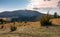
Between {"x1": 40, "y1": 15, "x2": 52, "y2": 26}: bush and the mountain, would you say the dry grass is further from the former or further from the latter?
the mountain

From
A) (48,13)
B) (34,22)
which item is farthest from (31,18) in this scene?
(48,13)

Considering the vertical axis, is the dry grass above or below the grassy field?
above

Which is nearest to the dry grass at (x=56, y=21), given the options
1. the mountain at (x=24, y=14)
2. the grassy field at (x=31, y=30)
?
the grassy field at (x=31, y=30)

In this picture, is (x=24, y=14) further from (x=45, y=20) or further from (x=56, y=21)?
(x=56, y=21)

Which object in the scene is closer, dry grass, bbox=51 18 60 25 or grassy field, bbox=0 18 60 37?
grassy field, bbox=0 18 60 37

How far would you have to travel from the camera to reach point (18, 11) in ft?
19.6

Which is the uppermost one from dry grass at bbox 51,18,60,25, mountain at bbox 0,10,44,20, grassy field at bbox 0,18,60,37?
mountain at bbox 0,10,44,20

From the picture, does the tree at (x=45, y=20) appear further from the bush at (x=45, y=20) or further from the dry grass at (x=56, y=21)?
the dry grass at (x=56, y=21)

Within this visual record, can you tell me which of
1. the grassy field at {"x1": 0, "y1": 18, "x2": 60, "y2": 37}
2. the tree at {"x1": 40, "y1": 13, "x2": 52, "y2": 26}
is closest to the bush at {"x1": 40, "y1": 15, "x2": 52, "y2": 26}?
the tree at {"x1": 40, "y1": 13, "x2": 52, "y2": 26}

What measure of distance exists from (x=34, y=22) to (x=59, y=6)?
1.20m

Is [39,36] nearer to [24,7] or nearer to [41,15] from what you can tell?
[41,15]

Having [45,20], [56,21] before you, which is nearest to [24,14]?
[45,20]

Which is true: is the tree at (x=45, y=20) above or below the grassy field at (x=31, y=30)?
above

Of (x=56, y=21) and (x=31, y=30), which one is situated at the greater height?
(x=56, y=21)
